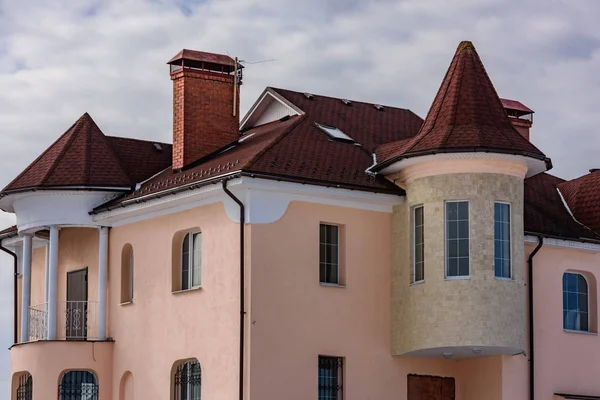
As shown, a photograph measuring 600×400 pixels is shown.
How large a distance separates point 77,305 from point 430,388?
10.4 meters

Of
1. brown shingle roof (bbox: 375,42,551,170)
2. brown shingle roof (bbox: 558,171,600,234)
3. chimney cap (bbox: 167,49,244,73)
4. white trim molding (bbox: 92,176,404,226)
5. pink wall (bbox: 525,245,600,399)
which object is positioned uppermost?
chimney cap (bbox: 167,49,244,73)

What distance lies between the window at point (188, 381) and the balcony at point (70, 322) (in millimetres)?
3880

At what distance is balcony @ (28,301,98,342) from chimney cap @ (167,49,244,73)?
712cm

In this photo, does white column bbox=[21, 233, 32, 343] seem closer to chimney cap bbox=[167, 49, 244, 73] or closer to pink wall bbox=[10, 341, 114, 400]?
pink wall bbox=[10, 341, 114, 400]

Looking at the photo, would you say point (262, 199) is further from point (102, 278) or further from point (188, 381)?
point (102, 278)

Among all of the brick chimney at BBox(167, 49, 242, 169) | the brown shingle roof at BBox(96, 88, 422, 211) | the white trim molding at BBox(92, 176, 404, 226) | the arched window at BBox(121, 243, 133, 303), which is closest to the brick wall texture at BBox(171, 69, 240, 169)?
the brick chimney at BBox(167, 49, 242, 169)

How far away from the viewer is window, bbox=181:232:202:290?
4216 cm

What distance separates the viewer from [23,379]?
46.4 metres

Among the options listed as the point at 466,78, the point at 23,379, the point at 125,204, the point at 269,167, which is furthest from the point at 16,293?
the point at 466,78

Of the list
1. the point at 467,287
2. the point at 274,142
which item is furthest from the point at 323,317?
the point at 274,142

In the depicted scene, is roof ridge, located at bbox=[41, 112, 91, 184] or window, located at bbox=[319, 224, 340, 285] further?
roof ridge, located at bbox=[41, 112, 91, 184]

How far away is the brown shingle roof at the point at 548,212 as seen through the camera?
1750 inches

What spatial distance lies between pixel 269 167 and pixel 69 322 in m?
8.98

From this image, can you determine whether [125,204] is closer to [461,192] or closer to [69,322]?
[69,322]
